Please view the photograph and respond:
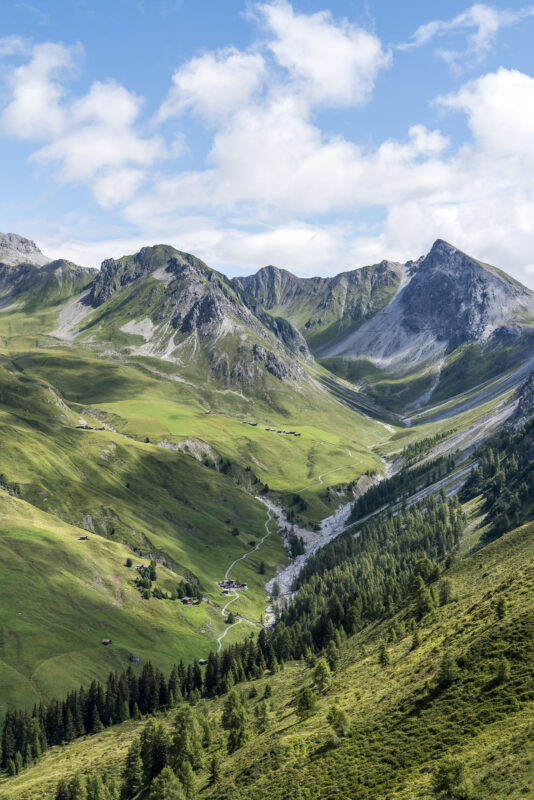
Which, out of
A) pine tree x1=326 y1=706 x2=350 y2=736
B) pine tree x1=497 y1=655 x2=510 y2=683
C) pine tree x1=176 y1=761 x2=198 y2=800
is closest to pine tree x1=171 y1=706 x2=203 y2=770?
pine tree x1=176 y1=761 x2=198 y2=800

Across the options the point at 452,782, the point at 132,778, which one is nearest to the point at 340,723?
the point at 452,782

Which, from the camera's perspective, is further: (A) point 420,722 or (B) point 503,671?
(A) point 420,722

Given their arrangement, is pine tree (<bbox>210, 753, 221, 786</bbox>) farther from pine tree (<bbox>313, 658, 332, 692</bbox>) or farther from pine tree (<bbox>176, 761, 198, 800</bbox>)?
pine tree (<bbox>313, 658, 332, 692</bbox>)

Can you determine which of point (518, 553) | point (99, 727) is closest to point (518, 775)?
point (518, 553)

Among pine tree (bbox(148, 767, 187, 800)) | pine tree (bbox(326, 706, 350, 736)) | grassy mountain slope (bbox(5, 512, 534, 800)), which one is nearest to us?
grassy mountain slope (bbox(5, 512, 534, 800))

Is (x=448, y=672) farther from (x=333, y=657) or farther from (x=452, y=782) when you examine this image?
(x=333, y=657)

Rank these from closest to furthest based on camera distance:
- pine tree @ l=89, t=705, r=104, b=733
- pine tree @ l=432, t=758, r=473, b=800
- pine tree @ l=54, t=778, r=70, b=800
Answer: pine tree @ l=432, t=758, r=473, b=800, pine tree @ l=54, t=778, r=70, b=800, pine tree @ l=89, t=705, r=104, b=733

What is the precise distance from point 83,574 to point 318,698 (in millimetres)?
131562

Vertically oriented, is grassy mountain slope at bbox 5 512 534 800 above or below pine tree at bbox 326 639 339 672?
above

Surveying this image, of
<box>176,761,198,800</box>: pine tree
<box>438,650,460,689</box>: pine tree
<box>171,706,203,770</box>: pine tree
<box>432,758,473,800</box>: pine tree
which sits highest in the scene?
<box>432,758,473,800</box>: pine tree

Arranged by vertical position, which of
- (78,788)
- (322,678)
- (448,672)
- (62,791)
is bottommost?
(62,791)

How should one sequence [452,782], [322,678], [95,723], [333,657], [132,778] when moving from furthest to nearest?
[95,723], [333,657], [322,678], [132,778], [452,782]

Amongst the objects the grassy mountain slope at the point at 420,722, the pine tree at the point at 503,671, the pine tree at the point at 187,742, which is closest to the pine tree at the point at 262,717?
the grassy mountain slope at the point at 420,722

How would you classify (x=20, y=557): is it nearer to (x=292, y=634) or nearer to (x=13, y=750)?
(x=13, y=750)
